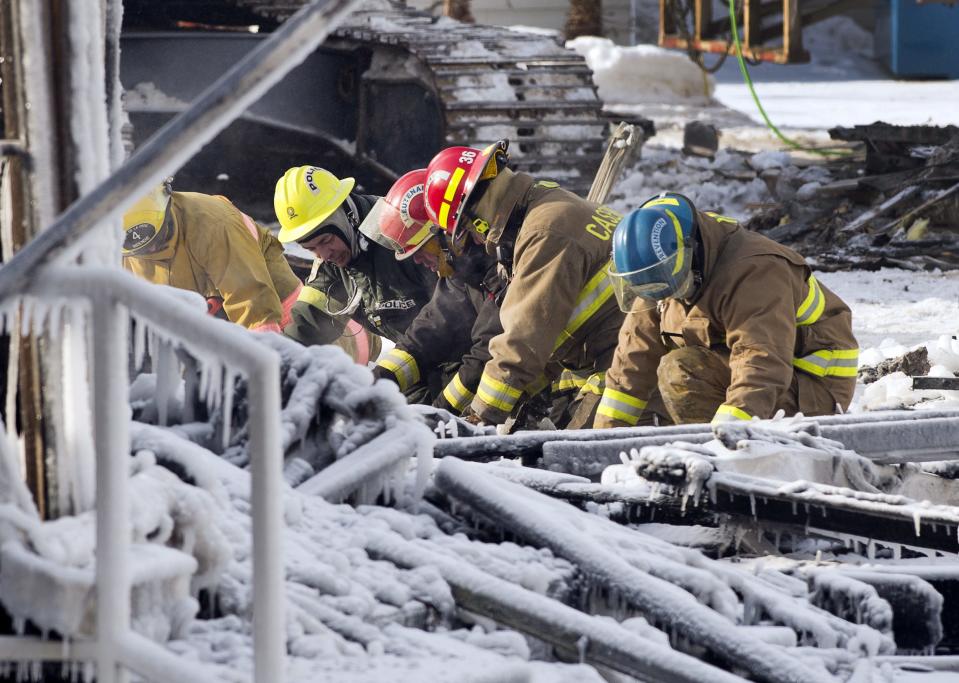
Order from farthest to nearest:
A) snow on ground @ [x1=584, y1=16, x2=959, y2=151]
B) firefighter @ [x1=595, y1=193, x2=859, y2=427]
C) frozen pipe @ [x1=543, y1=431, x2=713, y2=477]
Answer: snow on ground @ [x1=584, y1=16, x2=959, y2=151], firefighter @ [x1=595, y1=193, x2=859, y2=427], frozen pipe @ [x1=543, y1=431, x2=713, y2=477]

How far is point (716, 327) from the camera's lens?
5480 mm

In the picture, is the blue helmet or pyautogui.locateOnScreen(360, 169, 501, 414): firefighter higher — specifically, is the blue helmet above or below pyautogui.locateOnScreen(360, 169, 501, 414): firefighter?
above

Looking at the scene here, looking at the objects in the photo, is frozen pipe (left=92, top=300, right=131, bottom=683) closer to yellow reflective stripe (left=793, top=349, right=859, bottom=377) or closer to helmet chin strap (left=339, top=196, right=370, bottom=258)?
yellow reflective stripe (left=793, top=349, right=859, bottom=377)

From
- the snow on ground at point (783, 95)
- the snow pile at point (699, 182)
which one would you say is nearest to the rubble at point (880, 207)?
the snow pile at point (699, 182)

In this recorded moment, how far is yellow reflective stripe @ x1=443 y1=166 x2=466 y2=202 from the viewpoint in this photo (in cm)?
619

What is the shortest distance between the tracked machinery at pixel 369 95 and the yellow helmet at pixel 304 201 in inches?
117

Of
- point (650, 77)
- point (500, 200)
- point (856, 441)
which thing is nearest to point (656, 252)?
point (500, 200)

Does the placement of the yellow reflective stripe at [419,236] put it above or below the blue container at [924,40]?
below

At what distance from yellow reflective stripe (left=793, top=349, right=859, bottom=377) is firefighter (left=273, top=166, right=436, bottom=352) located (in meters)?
2.21

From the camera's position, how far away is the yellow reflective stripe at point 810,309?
17.8ft

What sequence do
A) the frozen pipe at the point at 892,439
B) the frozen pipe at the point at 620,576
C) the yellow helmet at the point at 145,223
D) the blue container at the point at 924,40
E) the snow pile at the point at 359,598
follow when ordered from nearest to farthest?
the snow pile at the point at 359,598 → the frozen pipe at the point at 620,576 → the frozen pipe at the point at 892,439 → the yellow helmet at the point at 145,223 → the blue container at the point at 924,40

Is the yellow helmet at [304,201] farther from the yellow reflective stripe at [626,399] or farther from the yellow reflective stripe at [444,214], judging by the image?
the yellow reflective stripe at [626,399]

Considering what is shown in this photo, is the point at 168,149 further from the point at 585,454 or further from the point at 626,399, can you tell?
the point at 626,399

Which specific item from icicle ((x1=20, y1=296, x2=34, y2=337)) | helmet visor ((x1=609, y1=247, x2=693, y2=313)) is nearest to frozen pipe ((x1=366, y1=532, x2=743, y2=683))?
icicle ((x1=20, y1=296, x2=34, y2=337))
